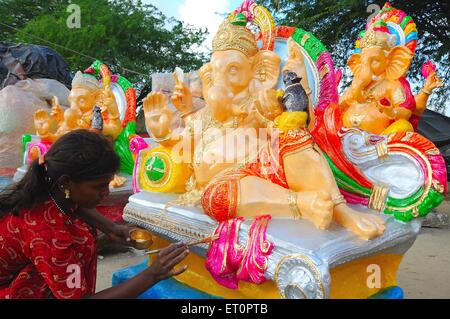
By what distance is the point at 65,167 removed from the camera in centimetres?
135

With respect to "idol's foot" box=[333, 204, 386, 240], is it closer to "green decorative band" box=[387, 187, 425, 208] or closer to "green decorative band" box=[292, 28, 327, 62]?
"green decorative band" box=[387, 187, 425, 208]

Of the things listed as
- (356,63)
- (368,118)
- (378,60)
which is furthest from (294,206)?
(356,63)

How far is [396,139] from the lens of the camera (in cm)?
198

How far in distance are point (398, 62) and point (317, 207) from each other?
182cm

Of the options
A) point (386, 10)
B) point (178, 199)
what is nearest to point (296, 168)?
point (178, 199)

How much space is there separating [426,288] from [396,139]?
1591mm

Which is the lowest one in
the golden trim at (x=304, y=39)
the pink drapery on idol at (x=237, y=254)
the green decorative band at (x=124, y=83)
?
the pink drapery on idol at (x=237, y=254)

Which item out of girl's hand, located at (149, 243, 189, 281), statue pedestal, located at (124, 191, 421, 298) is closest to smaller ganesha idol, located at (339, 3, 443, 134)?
statue pedestal, located at (124, 191, 421, 298)

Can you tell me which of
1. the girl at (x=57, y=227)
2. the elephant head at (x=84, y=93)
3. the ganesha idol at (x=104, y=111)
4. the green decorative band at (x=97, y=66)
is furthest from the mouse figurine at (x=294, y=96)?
the green decorative band at (x=97, y=66)

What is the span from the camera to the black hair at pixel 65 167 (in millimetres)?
1345

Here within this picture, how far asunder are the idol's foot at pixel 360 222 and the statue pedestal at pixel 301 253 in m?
0.03

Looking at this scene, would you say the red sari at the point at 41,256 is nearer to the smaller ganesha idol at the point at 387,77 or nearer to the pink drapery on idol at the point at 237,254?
the pink drapery on idol at the point at 237,254

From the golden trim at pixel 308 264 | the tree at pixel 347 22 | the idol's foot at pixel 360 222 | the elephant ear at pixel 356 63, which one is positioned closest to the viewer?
the golden trim at pixel 308 264
